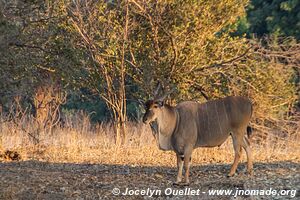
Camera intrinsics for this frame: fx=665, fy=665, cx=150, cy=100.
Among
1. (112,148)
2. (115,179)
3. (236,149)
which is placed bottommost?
(112,148)

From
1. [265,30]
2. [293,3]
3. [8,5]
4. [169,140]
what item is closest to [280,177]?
[169,140]

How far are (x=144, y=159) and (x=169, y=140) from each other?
9.09ft

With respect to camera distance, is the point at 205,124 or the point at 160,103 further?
the point at 205,124

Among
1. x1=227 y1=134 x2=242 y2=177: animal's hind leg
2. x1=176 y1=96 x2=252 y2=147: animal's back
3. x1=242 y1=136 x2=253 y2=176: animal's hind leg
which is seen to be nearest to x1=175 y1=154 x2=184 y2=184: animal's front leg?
x1=176 y1=96 x2=252 y2=147: animal's back

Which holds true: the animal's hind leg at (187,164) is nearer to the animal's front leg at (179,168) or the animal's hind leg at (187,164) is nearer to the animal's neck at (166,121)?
the animal's front leg at (179,168)

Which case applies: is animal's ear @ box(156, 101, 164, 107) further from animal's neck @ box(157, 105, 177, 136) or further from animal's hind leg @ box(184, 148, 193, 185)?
animal's hind leg @ box(184, 148, 193, 185)

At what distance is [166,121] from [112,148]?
3.95m

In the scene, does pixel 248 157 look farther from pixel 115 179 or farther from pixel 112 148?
pixel 112 148

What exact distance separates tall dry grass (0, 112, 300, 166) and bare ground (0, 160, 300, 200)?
47.2 inches

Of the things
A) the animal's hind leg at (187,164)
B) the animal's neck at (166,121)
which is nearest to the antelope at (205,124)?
the animal's neck at (166,121)

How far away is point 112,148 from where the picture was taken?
1477 cm

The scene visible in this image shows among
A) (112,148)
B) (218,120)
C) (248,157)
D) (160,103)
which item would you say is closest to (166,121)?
(160,103)

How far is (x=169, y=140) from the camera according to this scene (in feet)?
36.1

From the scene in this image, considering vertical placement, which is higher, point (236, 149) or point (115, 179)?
point (236, 149)
